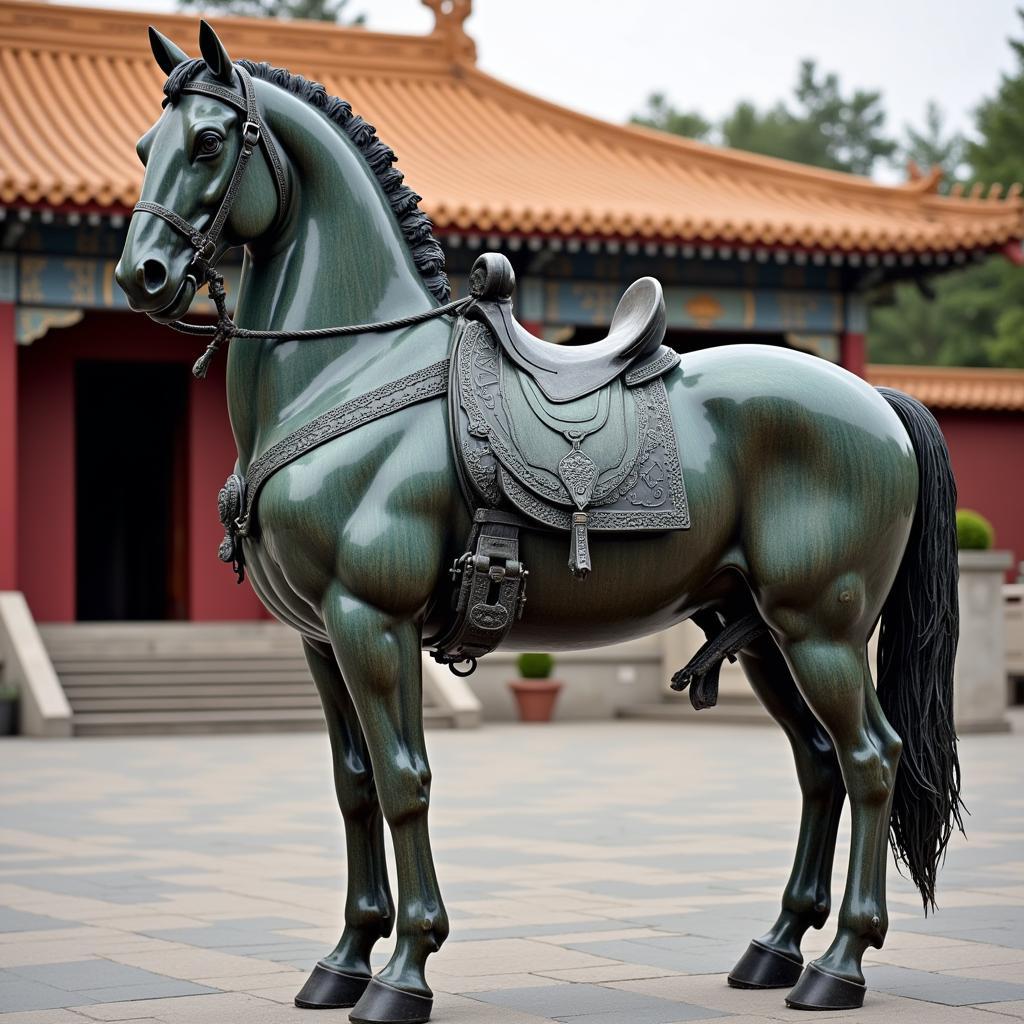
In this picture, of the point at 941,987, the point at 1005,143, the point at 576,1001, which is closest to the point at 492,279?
the point at 576,1001

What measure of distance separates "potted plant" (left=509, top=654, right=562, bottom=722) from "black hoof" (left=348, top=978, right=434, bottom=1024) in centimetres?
1159

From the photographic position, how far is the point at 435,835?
776cm

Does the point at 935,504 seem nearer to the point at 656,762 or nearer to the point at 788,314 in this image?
the point at 656,762

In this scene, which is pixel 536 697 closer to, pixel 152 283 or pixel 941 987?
pixel 941 987

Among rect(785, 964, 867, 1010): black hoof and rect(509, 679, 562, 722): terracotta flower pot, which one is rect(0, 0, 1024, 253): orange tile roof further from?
rect(785, 964, 867, 1010): black hoof

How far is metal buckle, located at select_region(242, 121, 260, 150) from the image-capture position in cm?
417

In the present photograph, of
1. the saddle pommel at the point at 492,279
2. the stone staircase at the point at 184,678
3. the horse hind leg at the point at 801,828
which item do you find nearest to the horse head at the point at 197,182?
the saddle pommel at the point at 492,279

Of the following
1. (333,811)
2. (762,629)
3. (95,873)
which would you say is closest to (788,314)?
(333,811)

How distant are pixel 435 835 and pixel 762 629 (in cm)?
358

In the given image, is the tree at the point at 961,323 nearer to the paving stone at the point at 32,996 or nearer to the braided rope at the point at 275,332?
the braided rope at the point at 275,332

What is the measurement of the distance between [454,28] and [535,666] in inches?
352

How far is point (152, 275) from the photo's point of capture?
4078 millimetres

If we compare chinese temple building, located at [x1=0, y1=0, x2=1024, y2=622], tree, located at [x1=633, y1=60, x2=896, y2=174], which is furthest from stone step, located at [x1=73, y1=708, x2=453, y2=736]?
tree, located at [x1=633, y1=60, x2=896, y2=174]

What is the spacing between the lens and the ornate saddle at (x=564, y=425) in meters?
4.14
